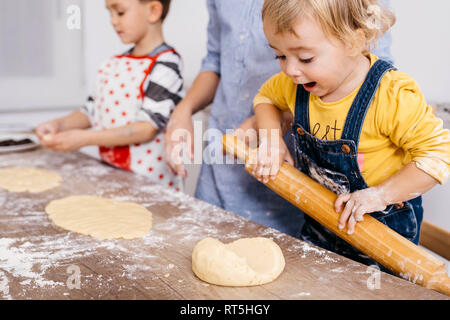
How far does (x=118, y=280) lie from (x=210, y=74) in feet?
2.80

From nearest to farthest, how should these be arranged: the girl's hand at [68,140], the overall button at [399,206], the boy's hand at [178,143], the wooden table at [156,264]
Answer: the wooden table at [156,264], the overall button at [399,206], the boy's hand at [178,143], the girl's hand at [68,140]

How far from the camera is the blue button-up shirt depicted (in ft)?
4.04

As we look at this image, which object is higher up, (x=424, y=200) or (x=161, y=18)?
(x=161, y=18)

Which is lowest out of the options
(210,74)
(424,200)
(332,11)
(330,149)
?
(424,200)

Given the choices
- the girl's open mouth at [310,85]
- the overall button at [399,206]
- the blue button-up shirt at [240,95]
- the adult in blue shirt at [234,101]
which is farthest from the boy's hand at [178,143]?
the overall button at [399,206]

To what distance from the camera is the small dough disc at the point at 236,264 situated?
0.71 m

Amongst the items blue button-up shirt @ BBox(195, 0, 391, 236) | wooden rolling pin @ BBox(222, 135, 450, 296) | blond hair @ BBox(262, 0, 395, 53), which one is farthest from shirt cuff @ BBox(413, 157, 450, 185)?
blue button-up shirt @ BBox(195, 0, 391, 236)

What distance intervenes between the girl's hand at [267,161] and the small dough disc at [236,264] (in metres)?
0.19

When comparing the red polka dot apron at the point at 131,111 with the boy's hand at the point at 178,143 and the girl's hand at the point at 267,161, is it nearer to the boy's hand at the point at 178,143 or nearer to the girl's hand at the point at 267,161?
the boy's hand at the point at 178,143

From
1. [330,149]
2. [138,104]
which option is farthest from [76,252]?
[138,104]

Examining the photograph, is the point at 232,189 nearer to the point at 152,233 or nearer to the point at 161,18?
the point at 152,233

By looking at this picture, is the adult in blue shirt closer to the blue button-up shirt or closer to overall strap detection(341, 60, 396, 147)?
the blue button-up shirt

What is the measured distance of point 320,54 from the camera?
80 cm

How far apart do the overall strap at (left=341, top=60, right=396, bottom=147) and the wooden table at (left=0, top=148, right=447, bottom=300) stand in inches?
10.0
